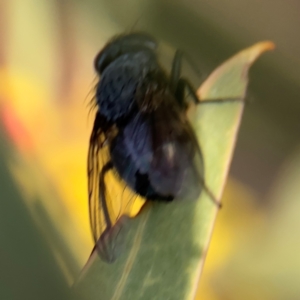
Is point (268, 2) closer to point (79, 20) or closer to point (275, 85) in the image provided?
point (275, 85)

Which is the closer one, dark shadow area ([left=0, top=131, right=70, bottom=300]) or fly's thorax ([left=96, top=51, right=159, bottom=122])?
fly's thorax ([left=96, top=51, right=159, bottom=122])

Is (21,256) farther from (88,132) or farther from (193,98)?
(193,98)

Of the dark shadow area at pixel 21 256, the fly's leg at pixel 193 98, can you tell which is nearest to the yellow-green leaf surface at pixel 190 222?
the fly's leg at pixel 193 98

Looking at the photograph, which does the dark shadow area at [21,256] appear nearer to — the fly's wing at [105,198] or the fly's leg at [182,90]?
the fly's wing at [105,198]

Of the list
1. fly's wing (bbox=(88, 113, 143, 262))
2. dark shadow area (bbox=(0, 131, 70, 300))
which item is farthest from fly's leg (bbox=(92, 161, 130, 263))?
dark shadow area (bbox=(0, 131, 70, 300))

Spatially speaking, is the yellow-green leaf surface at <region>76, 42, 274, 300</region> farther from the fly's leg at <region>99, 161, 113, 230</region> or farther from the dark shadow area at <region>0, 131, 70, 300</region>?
the dark shadow area at <region>0, 131, 70, 300</region>

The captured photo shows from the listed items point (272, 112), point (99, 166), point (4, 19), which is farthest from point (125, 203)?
point (4, 19)

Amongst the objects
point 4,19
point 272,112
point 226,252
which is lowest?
point 226,252
